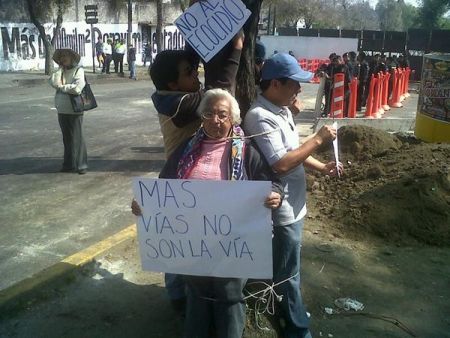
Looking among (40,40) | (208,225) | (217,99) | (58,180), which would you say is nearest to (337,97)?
(58,180)

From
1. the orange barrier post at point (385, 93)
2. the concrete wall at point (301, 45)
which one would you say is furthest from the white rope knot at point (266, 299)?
the concrete wall at point (301, 45)

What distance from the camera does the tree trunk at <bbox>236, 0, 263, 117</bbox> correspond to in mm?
3494

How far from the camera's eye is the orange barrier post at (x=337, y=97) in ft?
36.6

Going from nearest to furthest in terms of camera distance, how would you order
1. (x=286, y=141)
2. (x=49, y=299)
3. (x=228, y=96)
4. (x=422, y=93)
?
(x=228, y=96) → (x=286, y=141) → (x=49, y=299) → (x=422, y=93)

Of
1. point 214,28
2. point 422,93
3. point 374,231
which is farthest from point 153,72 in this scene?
point 422,93

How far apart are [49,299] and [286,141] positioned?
223 centimetres

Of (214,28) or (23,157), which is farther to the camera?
(23,157)

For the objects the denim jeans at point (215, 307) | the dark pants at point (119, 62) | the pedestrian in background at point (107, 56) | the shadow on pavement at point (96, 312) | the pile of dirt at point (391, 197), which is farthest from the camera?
the pedestrian in background at point (107, 56)

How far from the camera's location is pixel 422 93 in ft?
31.1

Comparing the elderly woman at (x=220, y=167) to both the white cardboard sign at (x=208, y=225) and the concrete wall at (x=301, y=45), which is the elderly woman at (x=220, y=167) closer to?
the white cardboard sign at (x=208, y=225)

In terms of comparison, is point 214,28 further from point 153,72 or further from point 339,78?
point 339,78

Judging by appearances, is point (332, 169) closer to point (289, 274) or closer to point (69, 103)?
point (289, 274)

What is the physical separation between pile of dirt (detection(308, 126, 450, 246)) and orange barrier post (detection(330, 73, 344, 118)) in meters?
4.19

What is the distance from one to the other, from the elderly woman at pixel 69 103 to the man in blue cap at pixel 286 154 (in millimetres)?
4729
